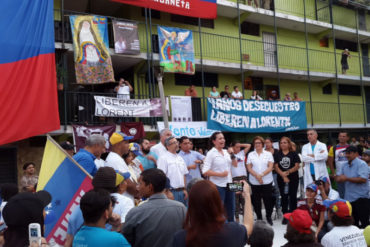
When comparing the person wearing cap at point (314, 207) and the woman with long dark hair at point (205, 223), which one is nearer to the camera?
the woman with long dark hair at point (205, 223)

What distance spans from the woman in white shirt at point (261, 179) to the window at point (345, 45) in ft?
59.8

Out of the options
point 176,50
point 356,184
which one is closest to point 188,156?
point 356,184

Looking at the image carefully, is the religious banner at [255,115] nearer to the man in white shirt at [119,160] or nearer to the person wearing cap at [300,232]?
the man in white shirt at [119,160]

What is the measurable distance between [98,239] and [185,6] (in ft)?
45.3

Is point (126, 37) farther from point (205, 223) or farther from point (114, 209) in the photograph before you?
point (205, 223)

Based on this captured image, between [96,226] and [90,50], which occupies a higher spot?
[90,50]

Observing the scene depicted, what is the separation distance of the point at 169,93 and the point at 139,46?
9.34ft

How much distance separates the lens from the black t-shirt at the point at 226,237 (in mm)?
2396

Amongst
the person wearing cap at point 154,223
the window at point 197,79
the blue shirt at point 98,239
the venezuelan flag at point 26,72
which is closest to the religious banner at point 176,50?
the window at point 197,79

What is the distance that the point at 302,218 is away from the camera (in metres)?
3.09

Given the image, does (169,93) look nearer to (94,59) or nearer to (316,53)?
(94,59)

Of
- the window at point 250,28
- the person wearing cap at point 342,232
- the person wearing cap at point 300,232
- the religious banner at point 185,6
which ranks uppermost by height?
the window at point 250,28

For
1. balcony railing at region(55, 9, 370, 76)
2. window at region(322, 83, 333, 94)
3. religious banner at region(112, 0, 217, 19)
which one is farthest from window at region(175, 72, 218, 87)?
window at region(322, 83, 333, 94)

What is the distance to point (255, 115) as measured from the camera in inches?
657
